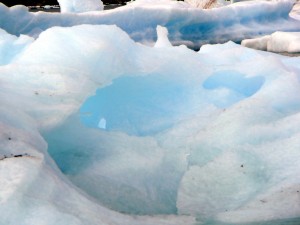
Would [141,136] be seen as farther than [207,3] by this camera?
No

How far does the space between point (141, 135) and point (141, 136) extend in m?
0.02

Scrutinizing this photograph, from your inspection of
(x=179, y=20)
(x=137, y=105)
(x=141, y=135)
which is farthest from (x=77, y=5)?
(x=141, y=135)

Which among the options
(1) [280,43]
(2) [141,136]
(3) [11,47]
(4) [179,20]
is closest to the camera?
(2) [141,136]

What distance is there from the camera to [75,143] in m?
2.05

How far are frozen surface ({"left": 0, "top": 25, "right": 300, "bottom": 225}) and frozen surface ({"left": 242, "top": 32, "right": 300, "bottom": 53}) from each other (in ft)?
17.0

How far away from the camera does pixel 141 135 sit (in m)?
2.31

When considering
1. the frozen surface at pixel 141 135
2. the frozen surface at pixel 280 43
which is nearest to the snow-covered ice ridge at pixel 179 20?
the frozen surface at pixel 280 43

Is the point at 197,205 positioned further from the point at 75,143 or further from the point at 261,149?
the point at 75,143

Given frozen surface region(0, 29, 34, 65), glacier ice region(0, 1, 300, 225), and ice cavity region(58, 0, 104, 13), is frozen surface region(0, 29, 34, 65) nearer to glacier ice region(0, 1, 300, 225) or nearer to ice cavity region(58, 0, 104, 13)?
glacier ice region(0, 1, 300, 225)

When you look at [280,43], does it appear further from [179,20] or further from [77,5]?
[77,5]

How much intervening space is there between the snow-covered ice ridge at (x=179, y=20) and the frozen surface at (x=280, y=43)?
1.08 metres

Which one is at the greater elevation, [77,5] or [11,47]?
[11,47]

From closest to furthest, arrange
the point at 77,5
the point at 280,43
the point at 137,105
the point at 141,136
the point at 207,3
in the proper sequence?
the point at 141,136 → the point at 137,105 → the point at 280,43 → the point at 77,5 → the point at 207,3

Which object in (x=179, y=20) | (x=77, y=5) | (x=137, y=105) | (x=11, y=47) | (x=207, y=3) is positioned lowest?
(x=207, y=3)
